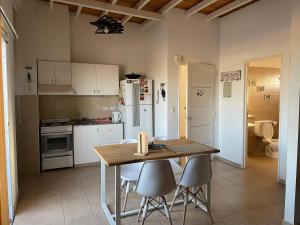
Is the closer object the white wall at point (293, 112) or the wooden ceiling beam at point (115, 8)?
the white wall at point (293, 112)

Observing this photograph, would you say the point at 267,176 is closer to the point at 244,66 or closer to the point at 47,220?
the point at 244,66

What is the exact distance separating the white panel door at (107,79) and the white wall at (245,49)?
7.66 feet

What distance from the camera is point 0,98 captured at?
1.96 metres

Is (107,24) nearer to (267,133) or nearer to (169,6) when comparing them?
(169,6)

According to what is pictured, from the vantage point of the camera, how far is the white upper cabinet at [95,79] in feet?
15.8

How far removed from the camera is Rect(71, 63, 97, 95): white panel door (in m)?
4.80

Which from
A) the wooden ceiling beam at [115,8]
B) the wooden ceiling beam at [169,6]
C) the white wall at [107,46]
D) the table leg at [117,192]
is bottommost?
the table leg at [117,192]

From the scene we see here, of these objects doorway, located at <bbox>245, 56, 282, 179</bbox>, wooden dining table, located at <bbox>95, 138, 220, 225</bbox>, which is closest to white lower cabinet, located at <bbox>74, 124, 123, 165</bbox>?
wooden dining table, located at <bbox>95, 138, 220, 225</bbox>

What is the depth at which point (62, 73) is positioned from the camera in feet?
15.2

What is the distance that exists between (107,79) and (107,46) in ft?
2.81

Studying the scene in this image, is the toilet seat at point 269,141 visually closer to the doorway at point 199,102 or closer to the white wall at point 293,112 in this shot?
the doorway at point 199,102

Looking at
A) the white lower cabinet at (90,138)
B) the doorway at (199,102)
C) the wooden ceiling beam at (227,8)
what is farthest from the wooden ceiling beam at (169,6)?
the white lower cabinet at (90,138)

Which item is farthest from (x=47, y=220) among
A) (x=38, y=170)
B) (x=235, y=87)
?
(x=235, y=87)

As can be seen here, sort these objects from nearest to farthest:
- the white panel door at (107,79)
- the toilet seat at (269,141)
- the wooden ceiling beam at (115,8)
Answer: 1. the wooden ceiling beam at (115,8)
2. the white panel door at (107,79)
3. the toilet seat at (269,141)
